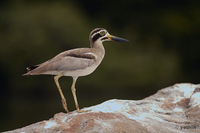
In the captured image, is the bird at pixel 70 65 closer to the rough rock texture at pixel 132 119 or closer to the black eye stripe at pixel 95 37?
the black eye stripe at pixel 95 37

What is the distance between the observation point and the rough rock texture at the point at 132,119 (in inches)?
153

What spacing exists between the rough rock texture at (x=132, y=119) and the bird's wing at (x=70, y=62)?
0.55 m

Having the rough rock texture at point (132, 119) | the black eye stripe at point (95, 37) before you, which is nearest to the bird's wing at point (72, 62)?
the black eye stripe at point (95, 37)

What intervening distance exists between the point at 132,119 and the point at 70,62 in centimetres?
104

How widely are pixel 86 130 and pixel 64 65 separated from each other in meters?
1.00

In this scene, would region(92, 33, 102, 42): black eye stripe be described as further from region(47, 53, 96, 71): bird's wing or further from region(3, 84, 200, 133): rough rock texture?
region(3, 84, 200, 133): rough rock texture

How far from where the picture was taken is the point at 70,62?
178 inches

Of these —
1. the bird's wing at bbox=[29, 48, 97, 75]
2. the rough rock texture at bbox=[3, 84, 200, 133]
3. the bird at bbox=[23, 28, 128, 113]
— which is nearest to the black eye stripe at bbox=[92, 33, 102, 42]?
the bird at bbox=[23, 28, 128, 113]

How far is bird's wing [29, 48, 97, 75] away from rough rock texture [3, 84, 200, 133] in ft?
1.79

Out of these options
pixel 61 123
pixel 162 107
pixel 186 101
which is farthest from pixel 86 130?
pixel 186 101

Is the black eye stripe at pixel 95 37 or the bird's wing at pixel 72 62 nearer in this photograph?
the bird's wing at pixel 72 62

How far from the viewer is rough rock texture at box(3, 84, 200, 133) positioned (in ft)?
12.8

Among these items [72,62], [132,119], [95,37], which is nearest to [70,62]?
[72,62]

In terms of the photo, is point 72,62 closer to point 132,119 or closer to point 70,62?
point 70,62
